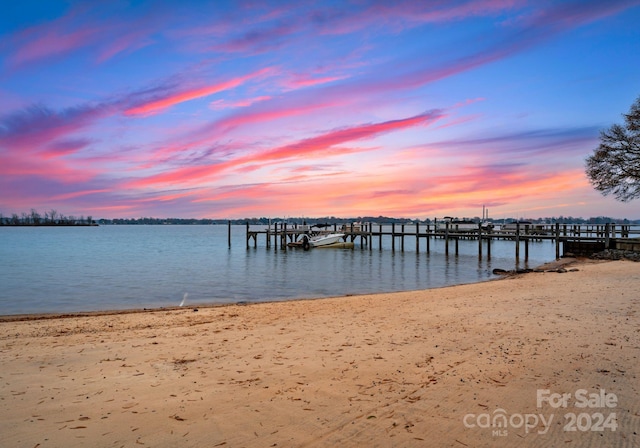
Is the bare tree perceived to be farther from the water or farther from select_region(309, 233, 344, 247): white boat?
select_region(309, 233, 344, 247): white boat

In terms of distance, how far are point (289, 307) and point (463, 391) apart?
913 centimetres

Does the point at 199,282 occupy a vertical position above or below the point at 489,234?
below

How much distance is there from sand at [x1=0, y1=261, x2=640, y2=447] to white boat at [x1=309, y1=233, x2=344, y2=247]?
4652 cm

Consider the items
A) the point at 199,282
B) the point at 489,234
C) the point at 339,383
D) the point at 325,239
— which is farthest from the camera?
the point at 325,239

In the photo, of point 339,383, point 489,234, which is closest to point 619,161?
point 489,234

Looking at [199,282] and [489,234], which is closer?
[199,282]

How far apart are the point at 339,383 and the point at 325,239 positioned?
51569 millimetres

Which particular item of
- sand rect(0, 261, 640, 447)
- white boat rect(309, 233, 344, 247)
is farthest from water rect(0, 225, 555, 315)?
white boat rect(309, 233, 344, 247)

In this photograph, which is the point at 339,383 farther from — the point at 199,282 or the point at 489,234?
the point at 489,234

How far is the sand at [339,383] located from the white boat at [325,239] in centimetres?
4652

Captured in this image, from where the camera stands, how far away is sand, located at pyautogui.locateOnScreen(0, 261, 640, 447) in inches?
173

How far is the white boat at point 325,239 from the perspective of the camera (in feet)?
187

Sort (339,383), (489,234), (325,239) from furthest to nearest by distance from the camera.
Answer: (325,239) → (489,234) → (339,383)

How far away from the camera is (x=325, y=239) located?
5731 cm
